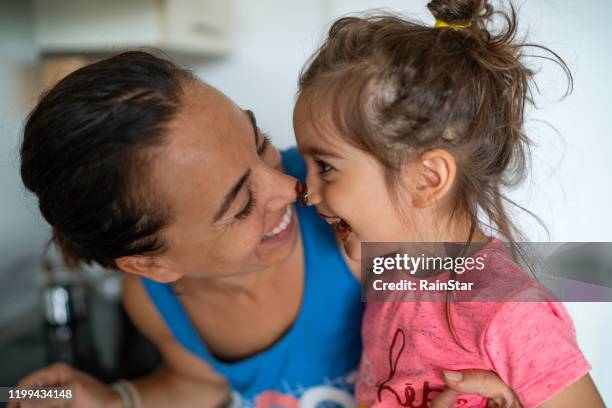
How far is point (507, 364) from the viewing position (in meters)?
0.61

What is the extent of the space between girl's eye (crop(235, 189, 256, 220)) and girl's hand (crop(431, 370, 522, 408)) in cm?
29

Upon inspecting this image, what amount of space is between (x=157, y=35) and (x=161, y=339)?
585 mm

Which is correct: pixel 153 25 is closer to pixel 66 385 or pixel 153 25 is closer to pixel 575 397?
pixel 66 385

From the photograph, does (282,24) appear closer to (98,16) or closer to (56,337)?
(98,16)

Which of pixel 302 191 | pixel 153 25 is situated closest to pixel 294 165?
pixel 302 191

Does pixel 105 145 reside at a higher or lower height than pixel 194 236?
higher

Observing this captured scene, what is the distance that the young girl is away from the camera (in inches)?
23.9

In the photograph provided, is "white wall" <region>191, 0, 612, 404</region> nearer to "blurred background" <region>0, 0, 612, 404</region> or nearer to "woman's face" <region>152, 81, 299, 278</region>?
"blurred background" <region>0, 0, 612, 404</region>

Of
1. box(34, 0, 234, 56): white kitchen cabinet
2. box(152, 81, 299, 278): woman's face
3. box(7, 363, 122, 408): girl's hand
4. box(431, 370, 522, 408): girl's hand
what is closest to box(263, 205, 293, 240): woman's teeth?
box(152, 81, 299, 278): woman's face

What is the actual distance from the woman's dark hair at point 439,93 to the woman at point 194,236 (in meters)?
0.13

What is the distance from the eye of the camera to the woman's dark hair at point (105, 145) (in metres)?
0.61

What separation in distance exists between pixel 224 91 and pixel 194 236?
0.46 metres

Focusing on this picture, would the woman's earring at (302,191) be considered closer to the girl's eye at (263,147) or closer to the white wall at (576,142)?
the girl's eye at (263,147)

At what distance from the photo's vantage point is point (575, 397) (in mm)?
585
